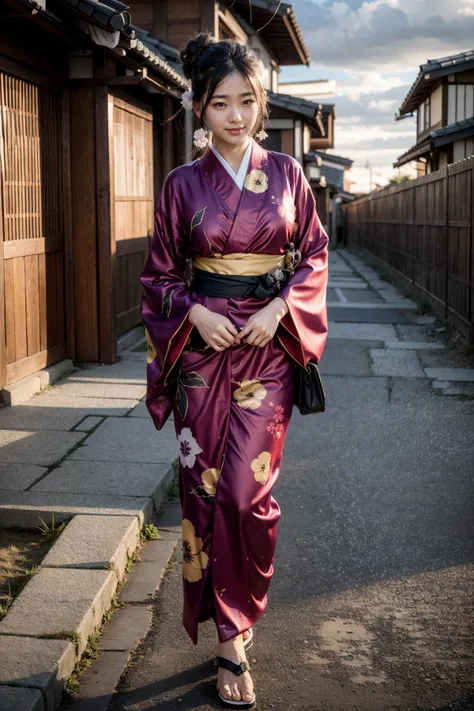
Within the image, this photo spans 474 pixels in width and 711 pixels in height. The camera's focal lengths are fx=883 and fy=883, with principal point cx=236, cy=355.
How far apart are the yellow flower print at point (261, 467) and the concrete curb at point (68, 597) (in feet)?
2.82

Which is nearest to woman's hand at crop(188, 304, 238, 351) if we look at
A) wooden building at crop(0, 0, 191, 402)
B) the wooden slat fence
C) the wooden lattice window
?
wooden building at crop(0, 0, 191, 402)

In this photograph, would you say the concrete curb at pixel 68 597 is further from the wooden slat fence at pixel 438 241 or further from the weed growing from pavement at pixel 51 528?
the wooden slat fence at pixel 438 241

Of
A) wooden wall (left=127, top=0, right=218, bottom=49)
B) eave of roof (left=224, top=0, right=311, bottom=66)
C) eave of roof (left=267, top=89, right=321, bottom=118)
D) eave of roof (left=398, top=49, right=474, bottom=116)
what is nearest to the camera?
wooden wall (left=127, top=0, right=218, bottom=49)

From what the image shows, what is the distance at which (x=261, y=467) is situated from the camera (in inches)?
121

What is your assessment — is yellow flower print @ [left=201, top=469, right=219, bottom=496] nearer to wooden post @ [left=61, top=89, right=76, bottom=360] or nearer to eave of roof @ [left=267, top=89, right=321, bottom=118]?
wooden post @ [left=61, top=89, right=76, bottom=360]

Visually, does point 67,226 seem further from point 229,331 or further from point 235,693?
point 235,693

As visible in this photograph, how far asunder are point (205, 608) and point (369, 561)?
51.1 inches

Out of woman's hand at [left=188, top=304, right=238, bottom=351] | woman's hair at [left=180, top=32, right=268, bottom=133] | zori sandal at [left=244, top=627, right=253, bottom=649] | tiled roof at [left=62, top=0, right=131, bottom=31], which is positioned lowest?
zori sandal at [left=244, top=627, right=253, bottom=649]

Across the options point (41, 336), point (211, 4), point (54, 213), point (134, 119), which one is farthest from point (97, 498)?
point (211, 4)

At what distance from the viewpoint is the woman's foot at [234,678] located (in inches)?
115

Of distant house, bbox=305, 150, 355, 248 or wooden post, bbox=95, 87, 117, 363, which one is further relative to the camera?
distant house, bbox=305, 150, 355, 248

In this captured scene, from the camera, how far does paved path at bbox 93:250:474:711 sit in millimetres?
3037

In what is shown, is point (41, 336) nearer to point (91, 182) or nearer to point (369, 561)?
point (91, 182)

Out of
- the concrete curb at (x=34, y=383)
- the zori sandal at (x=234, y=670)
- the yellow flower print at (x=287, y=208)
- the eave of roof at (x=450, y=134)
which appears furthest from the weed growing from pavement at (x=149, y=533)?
the eave of roof at (x=450, y=134)
